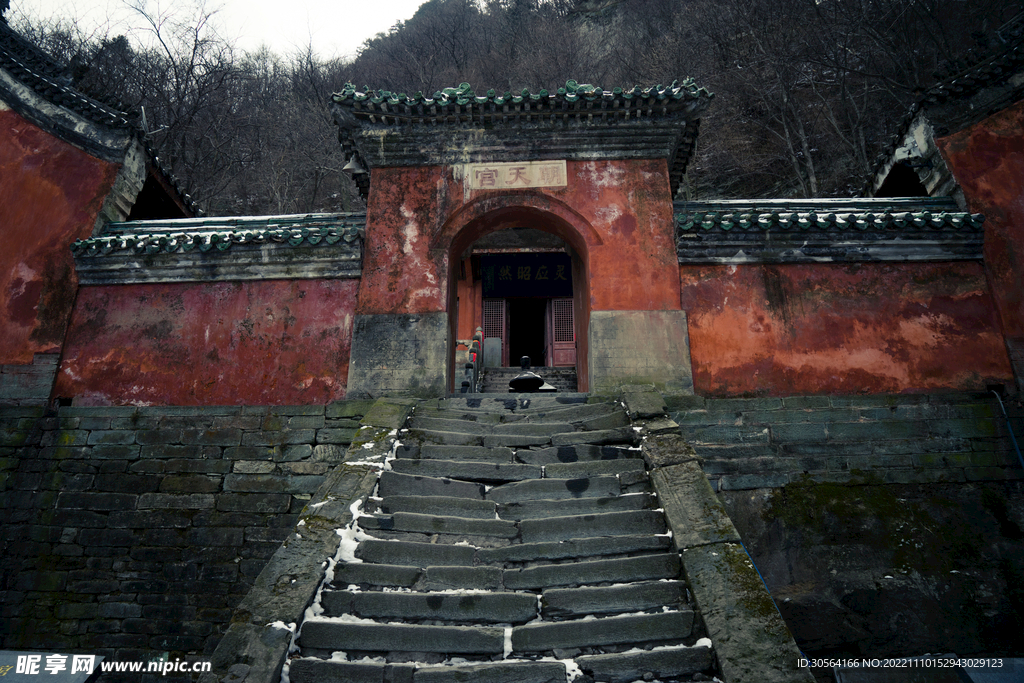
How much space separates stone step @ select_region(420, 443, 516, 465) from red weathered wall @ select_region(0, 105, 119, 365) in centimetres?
575

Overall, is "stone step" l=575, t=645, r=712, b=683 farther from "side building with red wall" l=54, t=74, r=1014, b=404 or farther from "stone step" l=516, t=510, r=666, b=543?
"side building with red wall" l=54, t=74, r=1014, b=404

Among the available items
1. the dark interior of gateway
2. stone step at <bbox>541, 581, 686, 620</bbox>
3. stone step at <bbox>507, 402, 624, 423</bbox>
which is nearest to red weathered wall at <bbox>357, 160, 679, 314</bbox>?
stone step at <bbox>507, 402, 624, 423</bbox>

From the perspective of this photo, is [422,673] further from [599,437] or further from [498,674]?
[599,437]

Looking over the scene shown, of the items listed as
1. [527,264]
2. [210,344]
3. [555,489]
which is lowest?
[555,489]

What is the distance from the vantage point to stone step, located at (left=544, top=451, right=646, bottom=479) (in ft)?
17.4

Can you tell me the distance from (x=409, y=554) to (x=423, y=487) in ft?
2.62

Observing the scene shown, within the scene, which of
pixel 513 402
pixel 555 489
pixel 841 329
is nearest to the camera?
pixel 555 489

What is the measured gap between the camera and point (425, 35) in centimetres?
2750

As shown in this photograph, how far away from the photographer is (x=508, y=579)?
428 cm

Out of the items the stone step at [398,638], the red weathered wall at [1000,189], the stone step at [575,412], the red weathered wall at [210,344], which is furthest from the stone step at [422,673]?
the red weathered wall at [1000,189]

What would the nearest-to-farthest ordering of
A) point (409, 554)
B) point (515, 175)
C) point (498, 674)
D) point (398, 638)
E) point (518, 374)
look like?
point (498, 674), point (398, 638), point (409, 554), point (515, 175), point (518, 374)

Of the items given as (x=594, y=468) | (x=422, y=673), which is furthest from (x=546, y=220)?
(x=422, y=673)

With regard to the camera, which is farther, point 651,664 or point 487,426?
point 487,426

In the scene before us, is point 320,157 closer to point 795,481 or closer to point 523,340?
point 523,340
